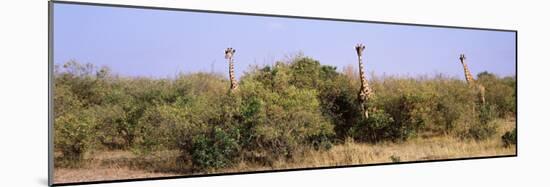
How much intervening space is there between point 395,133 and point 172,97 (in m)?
3.01

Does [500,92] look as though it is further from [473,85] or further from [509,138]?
[509,138]

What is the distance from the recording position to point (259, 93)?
304 inches

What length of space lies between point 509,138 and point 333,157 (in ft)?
9.58

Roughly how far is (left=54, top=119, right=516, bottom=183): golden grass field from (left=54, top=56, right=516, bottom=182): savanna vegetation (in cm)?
1

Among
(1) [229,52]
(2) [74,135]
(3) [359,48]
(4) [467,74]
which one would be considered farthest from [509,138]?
(2) [74,135]

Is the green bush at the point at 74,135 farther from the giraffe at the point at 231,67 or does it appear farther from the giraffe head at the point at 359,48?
the giraffe head at the point at 359,48

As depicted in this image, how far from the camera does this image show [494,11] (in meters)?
9.21

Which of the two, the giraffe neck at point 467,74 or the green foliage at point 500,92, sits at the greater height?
the giraffe neck at point 467,74

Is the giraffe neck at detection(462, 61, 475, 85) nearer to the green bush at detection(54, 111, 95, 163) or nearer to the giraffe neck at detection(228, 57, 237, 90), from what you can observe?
the giraffe neck at detection(228, 57, 237, 90)

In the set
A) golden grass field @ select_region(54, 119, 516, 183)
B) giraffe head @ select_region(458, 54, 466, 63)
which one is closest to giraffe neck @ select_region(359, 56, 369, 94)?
golden grass field @ select_region(54, 119, 516, 183)


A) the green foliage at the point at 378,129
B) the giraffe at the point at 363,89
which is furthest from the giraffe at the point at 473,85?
the giraffe at the point at 363,89

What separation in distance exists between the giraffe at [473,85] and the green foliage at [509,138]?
2.11ft

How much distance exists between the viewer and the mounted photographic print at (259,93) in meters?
6.96

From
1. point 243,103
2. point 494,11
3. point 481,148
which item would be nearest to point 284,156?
point 243,103
